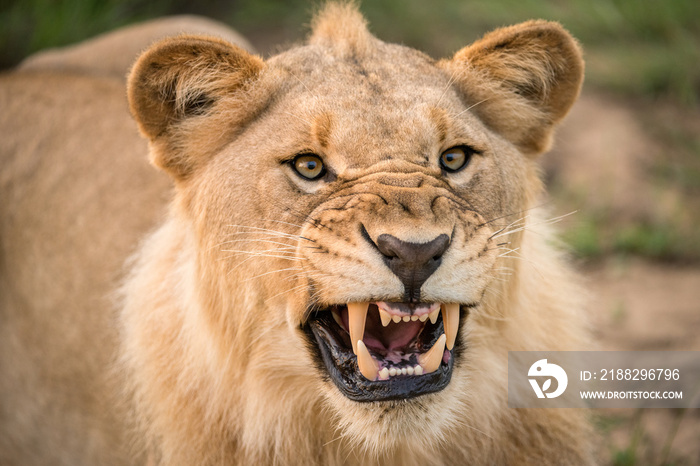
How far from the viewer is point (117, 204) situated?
4301mm

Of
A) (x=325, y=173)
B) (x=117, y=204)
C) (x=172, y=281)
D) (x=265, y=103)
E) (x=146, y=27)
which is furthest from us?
(x=146, y=27)

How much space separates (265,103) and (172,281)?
33.3 inches

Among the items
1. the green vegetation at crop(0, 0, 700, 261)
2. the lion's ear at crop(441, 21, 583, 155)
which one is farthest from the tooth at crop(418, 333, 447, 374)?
the green vegetation at crop(0, 0, 700, 261)

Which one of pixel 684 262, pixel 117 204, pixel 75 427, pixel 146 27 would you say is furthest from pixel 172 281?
pixel 684 262

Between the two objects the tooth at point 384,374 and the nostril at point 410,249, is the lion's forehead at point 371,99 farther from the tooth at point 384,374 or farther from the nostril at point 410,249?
the tooth at point 384,374

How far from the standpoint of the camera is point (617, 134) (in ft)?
23.4

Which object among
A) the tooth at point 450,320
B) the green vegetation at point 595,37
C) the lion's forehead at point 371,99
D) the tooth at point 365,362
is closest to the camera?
the tooth at point 365,362

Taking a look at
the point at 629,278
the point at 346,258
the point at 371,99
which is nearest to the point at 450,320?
the point at 346,258

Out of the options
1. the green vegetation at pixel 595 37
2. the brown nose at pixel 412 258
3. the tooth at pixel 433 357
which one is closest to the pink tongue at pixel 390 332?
the tooth at pixel 433 357

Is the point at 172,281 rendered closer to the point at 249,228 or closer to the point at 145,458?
the point at 249,228

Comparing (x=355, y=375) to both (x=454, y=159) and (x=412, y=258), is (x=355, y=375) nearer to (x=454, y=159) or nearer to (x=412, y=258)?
(x=412, y=258)

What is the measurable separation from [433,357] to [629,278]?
3647 mm

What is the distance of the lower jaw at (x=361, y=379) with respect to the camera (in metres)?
2.45

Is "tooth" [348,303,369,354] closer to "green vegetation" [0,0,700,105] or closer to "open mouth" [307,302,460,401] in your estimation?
"open mouth" [307,302,460,401]
